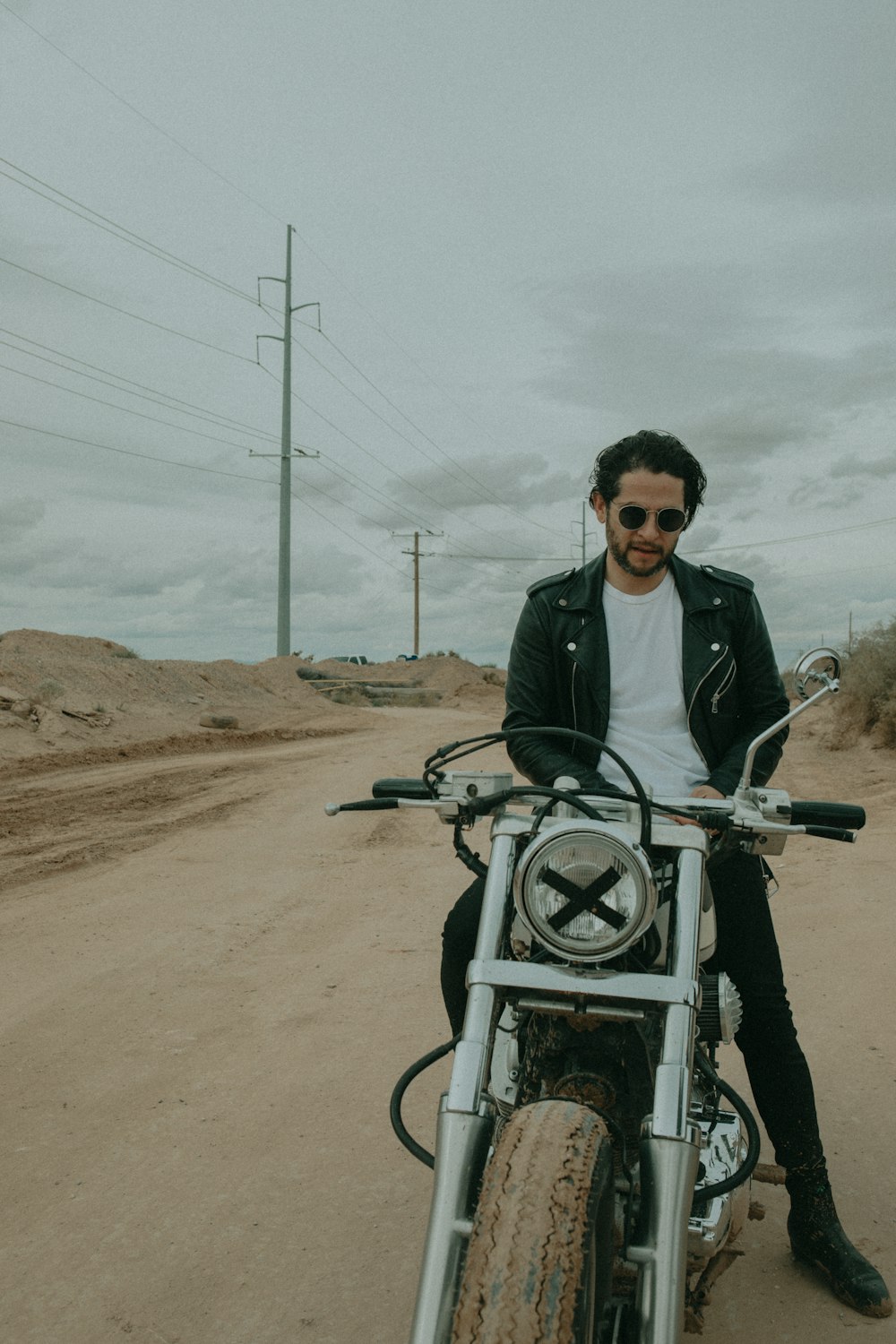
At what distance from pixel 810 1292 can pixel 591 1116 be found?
5.06 ft

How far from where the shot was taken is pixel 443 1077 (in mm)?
4625

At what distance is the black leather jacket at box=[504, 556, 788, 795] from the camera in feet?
10.6

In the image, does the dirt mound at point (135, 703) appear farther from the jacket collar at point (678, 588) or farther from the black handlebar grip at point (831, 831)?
the black handlebar grip at point (831, 831)

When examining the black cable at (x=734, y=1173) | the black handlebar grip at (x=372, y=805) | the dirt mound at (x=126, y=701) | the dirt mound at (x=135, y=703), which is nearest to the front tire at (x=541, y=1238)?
the black cable at (x=734, y=1173)

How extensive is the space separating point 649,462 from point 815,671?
35.3 inches

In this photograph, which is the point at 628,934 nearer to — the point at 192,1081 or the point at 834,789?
the point at 192,1081

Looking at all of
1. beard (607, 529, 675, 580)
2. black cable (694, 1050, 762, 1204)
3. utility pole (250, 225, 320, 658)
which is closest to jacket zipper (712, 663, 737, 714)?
beard (607, 529, 675, 580)

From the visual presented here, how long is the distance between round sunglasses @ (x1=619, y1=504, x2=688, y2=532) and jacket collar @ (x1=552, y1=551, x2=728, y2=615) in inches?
9.2

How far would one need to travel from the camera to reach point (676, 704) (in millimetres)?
3248

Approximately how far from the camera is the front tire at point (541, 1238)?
5.85 ft

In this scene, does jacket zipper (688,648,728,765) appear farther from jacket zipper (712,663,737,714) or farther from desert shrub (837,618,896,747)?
desert shrub (837,618,896,747)

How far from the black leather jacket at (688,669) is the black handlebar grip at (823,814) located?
0.46 metres

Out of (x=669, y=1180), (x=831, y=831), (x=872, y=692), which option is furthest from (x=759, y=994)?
(x=872, y=692)

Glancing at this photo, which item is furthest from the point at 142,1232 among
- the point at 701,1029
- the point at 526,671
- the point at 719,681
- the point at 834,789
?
the point at 834,789
